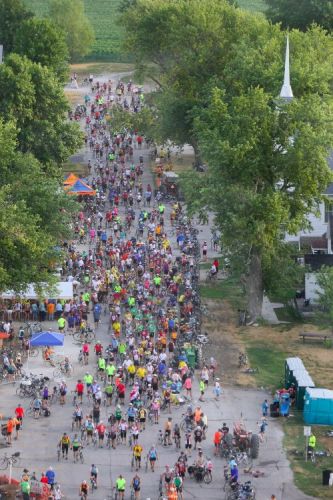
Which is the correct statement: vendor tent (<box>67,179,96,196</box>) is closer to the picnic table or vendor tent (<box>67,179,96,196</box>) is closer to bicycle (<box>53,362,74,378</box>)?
the picnic table

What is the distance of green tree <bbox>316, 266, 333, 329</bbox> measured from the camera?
6994 cm

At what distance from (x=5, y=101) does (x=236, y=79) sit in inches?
562

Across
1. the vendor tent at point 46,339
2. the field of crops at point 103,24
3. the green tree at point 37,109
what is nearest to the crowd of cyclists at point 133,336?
the vendor tent at point 46,339

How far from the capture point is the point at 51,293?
68.0 meters

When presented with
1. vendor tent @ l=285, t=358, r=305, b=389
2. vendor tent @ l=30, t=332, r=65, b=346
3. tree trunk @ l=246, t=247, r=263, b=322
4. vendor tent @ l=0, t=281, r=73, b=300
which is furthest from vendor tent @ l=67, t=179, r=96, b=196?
vendor tent @ l=285, t=358, r=305, b=389

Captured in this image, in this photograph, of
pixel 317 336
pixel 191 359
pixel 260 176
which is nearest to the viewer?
pixel 191 359

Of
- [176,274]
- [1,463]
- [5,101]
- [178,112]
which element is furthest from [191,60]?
[1,463]

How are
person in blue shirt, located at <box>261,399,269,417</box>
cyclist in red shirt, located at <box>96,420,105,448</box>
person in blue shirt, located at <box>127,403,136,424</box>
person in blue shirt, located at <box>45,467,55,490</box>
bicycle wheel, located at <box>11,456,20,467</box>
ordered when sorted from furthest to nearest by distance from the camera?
person in blue shirt, located at <box>261,399,269,417</box>, person in blue shirt, located at <box>127,403,136,424</box>, cyclist in red shirt, located at <box>96,420,105,448</box>, bicycle wheel, located at <box>11,456,20,467</box>, person in blue shirt, located at <box>45,467,55,490</box>

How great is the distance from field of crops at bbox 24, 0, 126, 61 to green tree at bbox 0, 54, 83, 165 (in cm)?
5055

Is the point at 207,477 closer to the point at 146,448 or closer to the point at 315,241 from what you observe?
the point at 146,448

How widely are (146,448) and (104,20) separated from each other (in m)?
118

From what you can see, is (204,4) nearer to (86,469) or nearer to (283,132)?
(283,132)

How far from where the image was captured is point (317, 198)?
74.7 metres

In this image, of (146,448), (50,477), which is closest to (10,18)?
(146,448)
